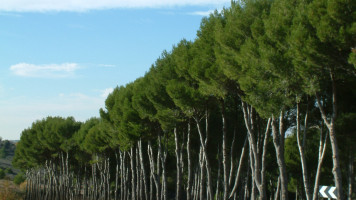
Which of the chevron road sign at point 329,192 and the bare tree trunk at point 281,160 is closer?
the chevron road sign at point 329,192

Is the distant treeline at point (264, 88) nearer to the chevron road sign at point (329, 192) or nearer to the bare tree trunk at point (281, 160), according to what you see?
the bare tree trunk at point (281, 160)

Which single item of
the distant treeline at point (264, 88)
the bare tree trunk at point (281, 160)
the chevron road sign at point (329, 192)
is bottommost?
the chevron road sign at point (329, 192)

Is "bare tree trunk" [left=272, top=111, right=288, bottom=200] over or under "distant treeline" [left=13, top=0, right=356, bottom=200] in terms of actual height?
under

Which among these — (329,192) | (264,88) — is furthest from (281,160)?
(264,88)

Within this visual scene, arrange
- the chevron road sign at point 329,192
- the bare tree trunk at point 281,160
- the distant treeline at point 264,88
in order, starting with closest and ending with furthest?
the distant treeline at point 264,88
the chevron road sign at point 329,192
the bare tree trunk at point 281,160

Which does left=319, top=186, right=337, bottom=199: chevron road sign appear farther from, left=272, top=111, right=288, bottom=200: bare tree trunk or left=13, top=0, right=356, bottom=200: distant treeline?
left=272, top=111, right=288, bottom=200: bare tree trunk

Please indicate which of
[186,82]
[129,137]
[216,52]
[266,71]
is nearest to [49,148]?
[129,137]

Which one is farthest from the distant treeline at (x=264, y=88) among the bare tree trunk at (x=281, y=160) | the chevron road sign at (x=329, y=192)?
the chevron road sign at (x=329, y=192)

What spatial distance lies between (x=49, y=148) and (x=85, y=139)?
12100mm

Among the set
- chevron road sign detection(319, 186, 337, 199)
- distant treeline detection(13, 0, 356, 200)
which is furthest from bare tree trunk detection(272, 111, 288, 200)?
chevron road sign detection(319, 186, 337, 199)

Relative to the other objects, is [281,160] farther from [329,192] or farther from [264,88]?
[264,88]

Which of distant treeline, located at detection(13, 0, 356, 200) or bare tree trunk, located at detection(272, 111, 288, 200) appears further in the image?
bare tree trunk, located at detection(272, 111, 288, 200)

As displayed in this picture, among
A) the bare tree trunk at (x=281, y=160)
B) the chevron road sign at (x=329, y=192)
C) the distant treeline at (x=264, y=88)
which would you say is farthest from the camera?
the bare tree trunk at (x=281, y=160)

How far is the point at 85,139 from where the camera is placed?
49.0m
